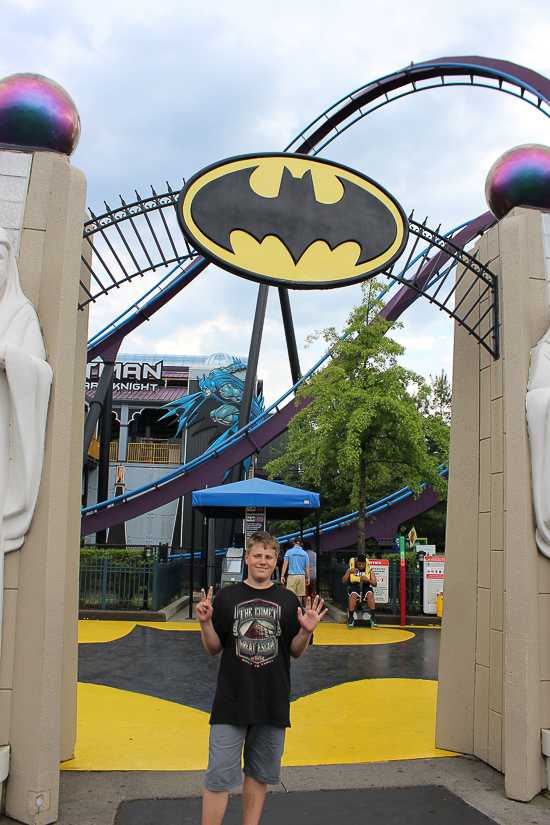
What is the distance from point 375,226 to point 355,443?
851 cm

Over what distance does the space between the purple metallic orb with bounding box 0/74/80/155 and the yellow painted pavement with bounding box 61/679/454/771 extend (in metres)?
4.49

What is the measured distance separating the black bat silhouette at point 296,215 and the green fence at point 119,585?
28.7 ft

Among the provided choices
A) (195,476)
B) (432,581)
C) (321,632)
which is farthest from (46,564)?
(195,476)

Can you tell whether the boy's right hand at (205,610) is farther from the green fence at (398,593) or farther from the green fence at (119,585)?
the green fence at (398,593)

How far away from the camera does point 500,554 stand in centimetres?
446

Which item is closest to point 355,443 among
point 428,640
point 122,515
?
point 428,640

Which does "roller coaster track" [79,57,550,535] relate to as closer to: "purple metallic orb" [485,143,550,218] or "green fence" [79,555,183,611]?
"green fence" [79,555,183,611]

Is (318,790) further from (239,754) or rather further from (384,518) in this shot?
(384,518)

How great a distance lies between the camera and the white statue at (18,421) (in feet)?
11.7

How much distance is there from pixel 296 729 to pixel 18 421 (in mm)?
3657

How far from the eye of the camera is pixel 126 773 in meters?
4.15

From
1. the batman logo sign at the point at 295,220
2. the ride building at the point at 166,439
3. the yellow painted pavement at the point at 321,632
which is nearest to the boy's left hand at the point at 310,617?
the batman logo sign at the point at 295,220

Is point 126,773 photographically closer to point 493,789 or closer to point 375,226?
point 493,789

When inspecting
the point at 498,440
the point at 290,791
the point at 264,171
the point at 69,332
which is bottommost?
the point at 290,791
